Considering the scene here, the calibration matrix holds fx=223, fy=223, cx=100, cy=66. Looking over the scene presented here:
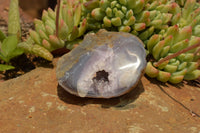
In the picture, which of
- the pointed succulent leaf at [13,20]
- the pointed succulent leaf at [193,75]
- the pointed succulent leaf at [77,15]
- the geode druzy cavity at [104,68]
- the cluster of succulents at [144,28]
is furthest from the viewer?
the pointed succulent leaf at [13,20]

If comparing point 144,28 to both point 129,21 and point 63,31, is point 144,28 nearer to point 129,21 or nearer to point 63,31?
point 129,21

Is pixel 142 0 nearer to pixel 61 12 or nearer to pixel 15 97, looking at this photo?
pixel 61 12

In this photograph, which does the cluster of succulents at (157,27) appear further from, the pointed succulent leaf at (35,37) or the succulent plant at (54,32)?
the pointed succulent leaf at (35,37)

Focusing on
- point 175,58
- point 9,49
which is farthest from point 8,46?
point 175,58

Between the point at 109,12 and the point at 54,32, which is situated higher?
the point at 109,12

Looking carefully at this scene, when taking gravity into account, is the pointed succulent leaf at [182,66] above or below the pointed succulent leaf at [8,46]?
below

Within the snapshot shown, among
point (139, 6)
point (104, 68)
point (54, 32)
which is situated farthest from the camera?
point (54, 32)

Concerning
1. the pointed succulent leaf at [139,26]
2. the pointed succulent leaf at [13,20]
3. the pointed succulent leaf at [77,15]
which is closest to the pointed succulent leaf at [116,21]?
the pointed succulent leaf at [139,26]
